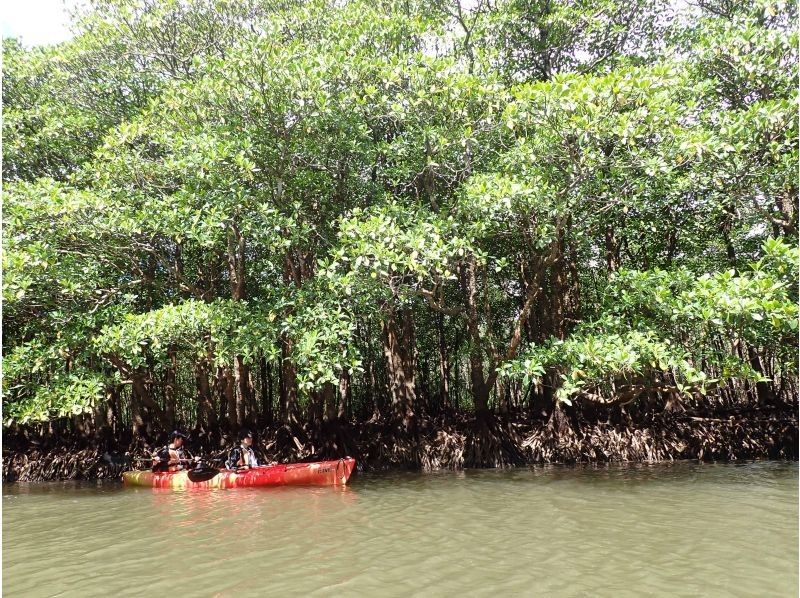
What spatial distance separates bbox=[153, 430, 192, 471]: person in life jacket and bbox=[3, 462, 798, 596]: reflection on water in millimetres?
906

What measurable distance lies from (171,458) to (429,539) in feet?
21.3

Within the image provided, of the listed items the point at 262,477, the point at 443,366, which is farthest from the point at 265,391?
the point at 262,477

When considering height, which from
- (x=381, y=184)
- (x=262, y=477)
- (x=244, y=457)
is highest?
(x=381, y=184)

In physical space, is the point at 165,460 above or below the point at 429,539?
above

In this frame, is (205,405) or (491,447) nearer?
(491,447)

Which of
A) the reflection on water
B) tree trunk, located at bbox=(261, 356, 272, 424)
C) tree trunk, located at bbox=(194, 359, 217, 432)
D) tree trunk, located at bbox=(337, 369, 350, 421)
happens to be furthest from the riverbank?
tree trunk, located at bbox=(261, 356, 272, 424)

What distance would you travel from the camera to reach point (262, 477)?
9.53 meters

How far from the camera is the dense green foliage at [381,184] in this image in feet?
26.5

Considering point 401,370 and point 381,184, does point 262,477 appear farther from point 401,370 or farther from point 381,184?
point 381,184

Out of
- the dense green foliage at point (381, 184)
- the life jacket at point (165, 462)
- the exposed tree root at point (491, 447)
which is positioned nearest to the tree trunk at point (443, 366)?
the dense green foliage at point (381, 184)

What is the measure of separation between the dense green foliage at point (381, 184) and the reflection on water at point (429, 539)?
1675mm

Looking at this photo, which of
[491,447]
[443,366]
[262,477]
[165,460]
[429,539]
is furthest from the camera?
[443,366]

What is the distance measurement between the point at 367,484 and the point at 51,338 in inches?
255

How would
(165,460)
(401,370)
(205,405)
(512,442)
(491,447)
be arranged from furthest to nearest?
(401,370)
(205,405)
(512,442)
(491,447)
(165,460)
